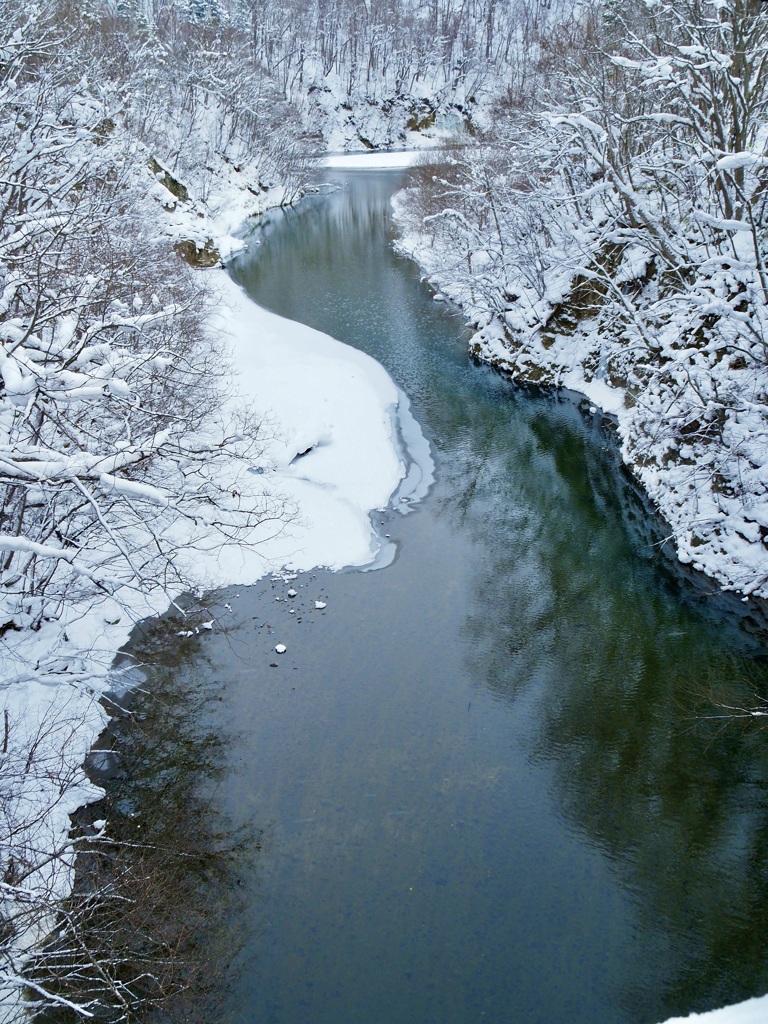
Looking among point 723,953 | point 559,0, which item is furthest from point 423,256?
point 559,0

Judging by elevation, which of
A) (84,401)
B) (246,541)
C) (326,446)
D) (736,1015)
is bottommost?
(736,1015)

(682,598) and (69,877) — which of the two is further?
(682,598)

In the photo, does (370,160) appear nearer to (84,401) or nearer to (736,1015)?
(84,401)

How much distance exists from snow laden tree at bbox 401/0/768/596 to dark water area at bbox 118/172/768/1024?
1.93m

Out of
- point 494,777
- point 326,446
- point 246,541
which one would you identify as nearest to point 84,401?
point 246,541

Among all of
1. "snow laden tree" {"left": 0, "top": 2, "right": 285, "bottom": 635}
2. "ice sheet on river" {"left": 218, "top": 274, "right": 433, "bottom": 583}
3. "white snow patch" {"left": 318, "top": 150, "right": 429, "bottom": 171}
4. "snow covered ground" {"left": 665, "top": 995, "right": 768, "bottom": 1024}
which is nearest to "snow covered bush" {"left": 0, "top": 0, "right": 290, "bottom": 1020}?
"snow laden tree" {"left": 0, "top": 2, "right": 285, "bottom": 635}

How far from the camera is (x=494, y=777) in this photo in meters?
10.1

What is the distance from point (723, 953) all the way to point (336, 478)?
12.0m

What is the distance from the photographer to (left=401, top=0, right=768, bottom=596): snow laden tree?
1427 cm

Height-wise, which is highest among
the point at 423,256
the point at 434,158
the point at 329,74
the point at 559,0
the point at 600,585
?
the point at 559,0

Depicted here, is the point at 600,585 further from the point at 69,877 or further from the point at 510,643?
the point at 69,877

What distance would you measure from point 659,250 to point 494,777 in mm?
12973

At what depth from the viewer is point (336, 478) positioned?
686 inches

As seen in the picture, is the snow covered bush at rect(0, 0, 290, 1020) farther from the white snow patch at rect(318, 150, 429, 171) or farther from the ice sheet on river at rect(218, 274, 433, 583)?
the white snow patch at rect(318, 150, 429, 171)
